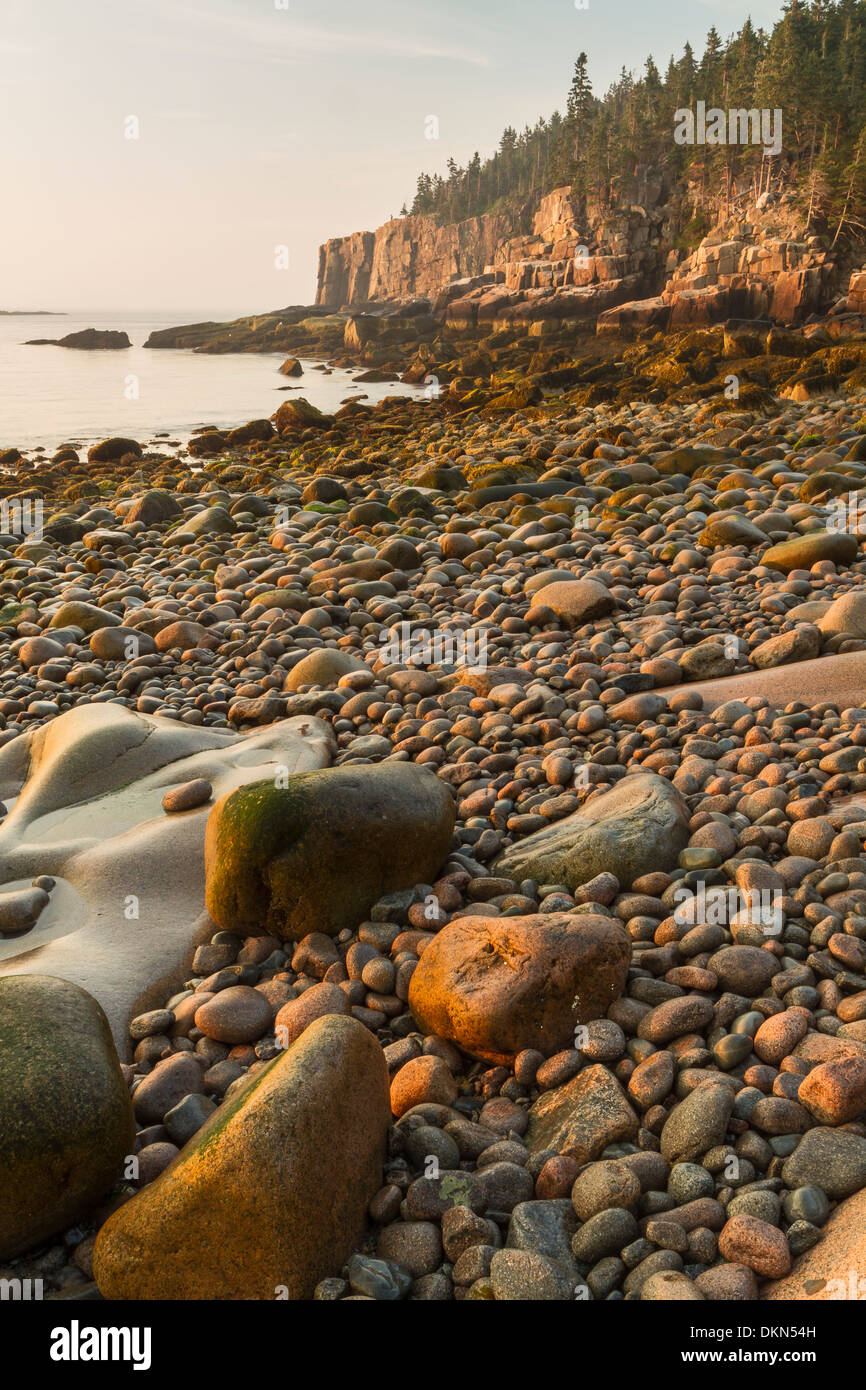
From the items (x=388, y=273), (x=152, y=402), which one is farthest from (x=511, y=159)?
(x=152, y=402)

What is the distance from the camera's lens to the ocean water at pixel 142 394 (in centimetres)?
2334

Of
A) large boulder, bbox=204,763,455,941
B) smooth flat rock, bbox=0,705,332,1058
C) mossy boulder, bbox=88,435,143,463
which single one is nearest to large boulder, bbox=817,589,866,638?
smooth flat rock, bbox=0,705,332,1058

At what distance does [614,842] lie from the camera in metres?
3.69

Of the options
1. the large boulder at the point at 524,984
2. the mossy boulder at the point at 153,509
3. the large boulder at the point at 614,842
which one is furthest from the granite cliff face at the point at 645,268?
→ the large boulder at the point at 524,984

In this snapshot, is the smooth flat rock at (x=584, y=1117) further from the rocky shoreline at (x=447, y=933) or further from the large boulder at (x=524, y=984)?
the large boulder at (x=524, y=984)

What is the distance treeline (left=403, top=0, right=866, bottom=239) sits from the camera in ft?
126

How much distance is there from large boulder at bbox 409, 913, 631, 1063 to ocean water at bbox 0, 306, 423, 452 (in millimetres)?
19513

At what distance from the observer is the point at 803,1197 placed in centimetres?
225

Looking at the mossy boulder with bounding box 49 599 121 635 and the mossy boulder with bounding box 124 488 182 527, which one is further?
the mossy boulder with bounding box 124 488 182 527

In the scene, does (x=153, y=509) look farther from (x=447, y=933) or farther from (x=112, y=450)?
(x=447, y=933)

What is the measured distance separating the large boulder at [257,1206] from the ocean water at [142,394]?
20026 mm

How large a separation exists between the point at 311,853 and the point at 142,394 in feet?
105

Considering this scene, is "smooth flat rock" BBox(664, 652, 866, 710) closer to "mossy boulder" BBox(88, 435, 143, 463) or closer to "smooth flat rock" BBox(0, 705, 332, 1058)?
"smooth flat rock" BBox(0, 705, 332, 1058)
